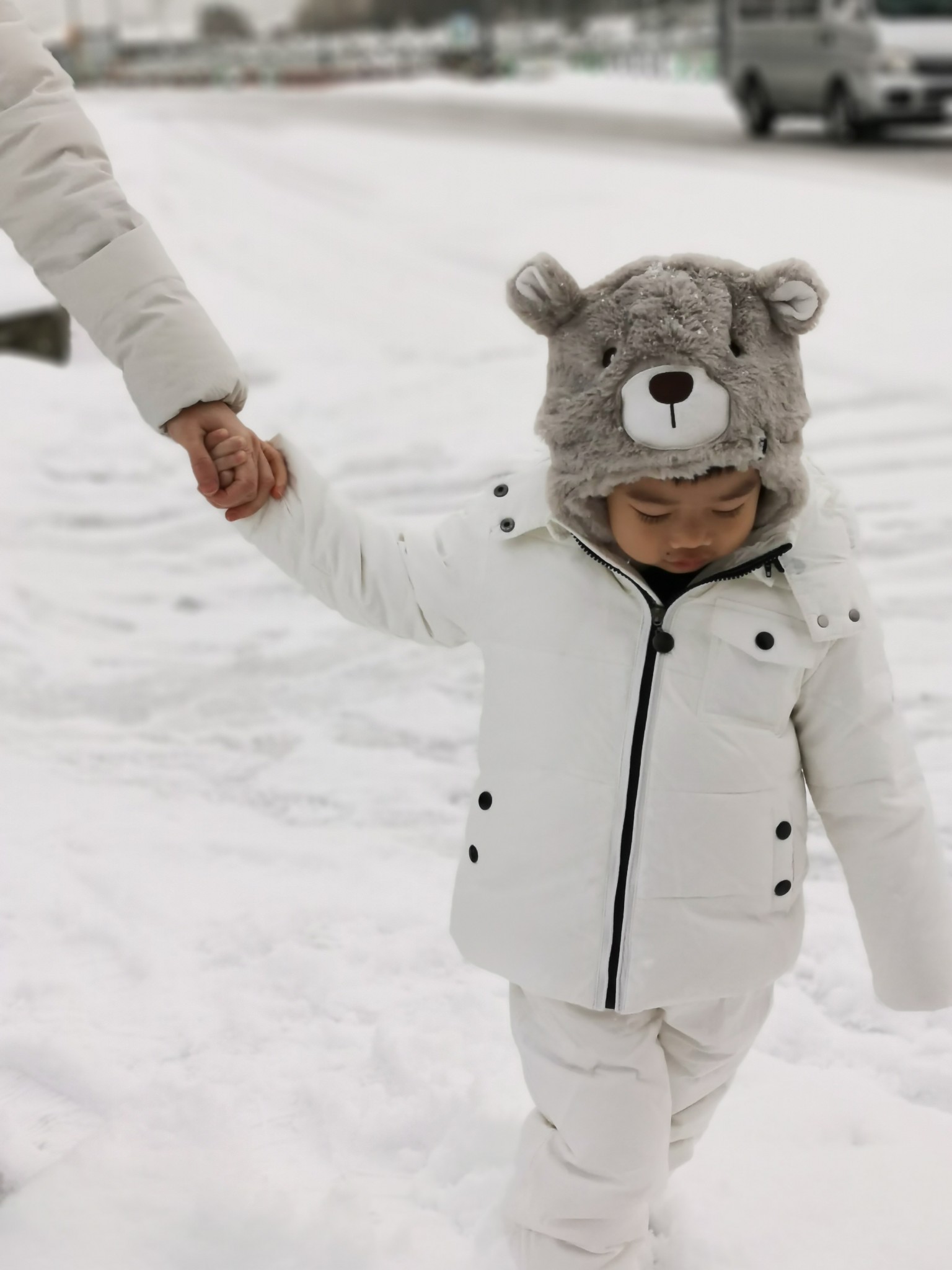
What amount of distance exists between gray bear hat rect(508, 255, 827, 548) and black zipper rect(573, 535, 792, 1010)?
1.9 inches

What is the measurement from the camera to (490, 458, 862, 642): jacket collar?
5.11 feet

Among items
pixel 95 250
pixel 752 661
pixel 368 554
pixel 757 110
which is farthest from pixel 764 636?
pixel 757 110

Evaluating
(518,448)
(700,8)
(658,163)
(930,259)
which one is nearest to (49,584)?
(518,448)

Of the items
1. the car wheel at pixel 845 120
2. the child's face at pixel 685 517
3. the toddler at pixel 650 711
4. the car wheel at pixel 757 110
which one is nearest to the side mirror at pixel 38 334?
the toddler at pixel 650 711

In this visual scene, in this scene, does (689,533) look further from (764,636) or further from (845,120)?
(845,120)

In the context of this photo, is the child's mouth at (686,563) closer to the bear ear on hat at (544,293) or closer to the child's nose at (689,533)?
the child's nose at (689,533)

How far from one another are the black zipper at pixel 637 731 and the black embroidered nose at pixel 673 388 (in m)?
0.20

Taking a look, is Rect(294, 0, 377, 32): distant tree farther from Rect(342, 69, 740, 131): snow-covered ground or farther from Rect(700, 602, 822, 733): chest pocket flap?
Rect(700, 602, 822, 733): chest pocket flap

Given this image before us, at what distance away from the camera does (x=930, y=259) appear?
771 cm

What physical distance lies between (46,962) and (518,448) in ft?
10.5

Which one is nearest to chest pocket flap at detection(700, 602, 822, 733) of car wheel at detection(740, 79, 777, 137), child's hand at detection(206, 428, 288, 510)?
child's hand at detection(206, 428, 288, 510)

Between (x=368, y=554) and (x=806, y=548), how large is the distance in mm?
506

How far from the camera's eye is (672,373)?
57.3 inches

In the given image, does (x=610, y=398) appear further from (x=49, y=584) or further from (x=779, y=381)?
(x=49, y=584)
